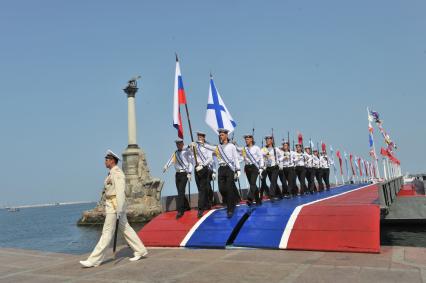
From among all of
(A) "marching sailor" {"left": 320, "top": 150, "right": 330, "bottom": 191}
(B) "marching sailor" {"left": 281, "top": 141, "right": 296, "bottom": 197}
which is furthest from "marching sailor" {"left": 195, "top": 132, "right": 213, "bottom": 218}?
(A) "marching sailor" {"left": 320, "top": 150, "right": 330, "bottom": 191}

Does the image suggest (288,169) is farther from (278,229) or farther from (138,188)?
(138,188)

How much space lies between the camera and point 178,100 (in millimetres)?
11773

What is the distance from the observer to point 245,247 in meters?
8.40

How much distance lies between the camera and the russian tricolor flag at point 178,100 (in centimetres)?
1153

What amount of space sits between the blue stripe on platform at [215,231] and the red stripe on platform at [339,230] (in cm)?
157

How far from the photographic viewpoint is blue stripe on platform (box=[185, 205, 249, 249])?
343 inches

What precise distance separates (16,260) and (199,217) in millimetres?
4492

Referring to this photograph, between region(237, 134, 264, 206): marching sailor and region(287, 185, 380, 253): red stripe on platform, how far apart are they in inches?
120

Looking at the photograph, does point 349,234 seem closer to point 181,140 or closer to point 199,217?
point 199,217

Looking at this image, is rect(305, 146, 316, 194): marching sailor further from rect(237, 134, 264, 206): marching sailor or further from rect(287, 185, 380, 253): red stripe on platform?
rect(287, 185, 380, 253): red stripe on platform

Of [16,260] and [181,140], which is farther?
[181,140]

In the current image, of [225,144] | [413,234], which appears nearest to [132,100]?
[413,234]

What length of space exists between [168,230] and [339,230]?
4.34 meters

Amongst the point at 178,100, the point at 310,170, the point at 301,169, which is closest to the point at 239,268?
the point at 178,100
